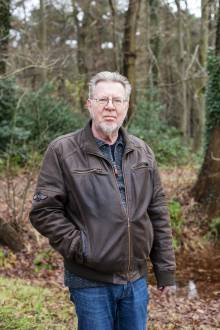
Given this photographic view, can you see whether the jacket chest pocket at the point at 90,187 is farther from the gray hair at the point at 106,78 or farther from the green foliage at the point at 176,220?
the green foliage at the point at 176,220

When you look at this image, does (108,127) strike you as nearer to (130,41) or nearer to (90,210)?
(90,210)

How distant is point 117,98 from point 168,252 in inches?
46.2

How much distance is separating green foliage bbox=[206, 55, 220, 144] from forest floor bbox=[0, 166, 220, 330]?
70.9 inches

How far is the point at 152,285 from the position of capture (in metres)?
8.70

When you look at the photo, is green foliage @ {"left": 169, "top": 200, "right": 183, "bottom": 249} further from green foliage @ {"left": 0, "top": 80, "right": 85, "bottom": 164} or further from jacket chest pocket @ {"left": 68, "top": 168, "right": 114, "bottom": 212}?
jacket chest pocket @ {"left": 68, "top": 168, "right": 114, "bottom": 212}

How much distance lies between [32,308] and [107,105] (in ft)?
11.6

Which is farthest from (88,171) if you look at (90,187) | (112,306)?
(112,306)

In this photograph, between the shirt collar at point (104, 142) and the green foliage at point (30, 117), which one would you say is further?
the green foliage at point (30, 117)

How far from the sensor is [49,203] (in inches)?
121

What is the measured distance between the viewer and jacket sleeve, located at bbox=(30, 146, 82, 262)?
3.04 m

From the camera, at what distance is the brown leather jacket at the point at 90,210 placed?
3.04 metres

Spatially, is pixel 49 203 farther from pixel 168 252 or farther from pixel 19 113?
pixel 19 113

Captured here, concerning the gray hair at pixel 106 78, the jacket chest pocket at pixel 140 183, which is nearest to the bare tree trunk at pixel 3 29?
the gray hair at pixel 106 78

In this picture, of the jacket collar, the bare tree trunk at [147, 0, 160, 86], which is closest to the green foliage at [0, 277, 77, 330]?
the jacket collar
